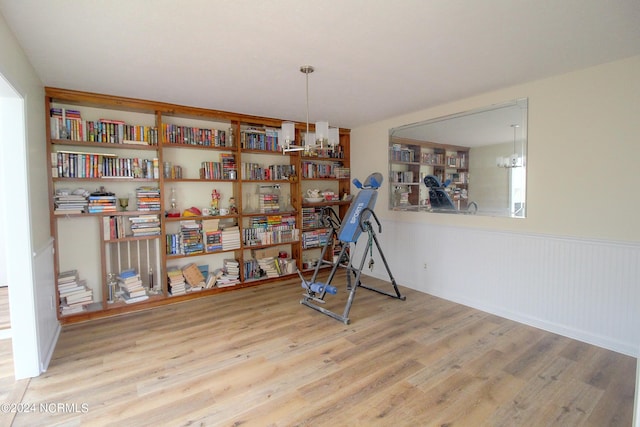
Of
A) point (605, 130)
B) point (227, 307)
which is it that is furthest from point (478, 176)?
point (227, 307)

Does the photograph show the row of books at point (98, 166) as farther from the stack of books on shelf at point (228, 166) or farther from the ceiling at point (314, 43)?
the stack of books on shelf at point (228, 166)

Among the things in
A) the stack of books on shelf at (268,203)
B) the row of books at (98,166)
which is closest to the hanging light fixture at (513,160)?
the stack of books on shelf at (268,203)

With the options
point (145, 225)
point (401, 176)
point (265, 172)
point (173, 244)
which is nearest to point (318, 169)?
point (265, 172)

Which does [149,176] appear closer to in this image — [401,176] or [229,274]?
[229,274]

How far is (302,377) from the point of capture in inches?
92.8

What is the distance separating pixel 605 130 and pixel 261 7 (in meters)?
3.02

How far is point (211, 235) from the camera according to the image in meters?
4.21

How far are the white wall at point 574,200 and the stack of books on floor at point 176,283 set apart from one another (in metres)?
3.53

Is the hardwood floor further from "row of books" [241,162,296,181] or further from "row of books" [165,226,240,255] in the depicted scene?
"row of books" [241,162,296,181]

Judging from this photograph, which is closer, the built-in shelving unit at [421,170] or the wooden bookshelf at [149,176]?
the wooden bookshelf at [149,176]

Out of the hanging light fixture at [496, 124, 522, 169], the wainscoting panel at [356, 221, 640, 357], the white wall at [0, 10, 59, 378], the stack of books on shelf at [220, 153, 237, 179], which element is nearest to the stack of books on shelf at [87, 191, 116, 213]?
the white wall at [0, 10, 59, 378]

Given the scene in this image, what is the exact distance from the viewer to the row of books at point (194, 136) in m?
3.93

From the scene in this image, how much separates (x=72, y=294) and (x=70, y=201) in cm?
102

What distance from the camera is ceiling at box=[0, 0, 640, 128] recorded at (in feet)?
6.07
